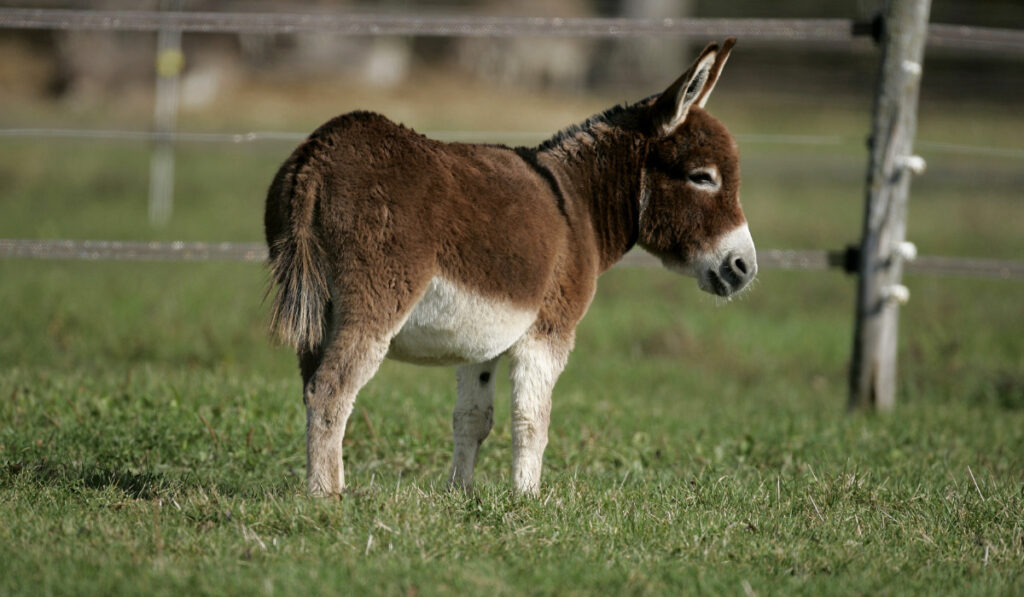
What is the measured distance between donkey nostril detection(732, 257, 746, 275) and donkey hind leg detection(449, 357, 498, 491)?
103cm

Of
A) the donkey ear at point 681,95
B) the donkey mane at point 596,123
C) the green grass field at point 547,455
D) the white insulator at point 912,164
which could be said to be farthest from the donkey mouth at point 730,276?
the white insulator at point 912,164

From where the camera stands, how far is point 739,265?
14.0ft

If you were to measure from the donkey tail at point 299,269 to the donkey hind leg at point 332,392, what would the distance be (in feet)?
0.32

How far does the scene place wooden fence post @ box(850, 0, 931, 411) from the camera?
6469mm

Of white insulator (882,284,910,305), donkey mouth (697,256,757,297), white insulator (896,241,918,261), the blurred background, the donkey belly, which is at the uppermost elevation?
donkey mouth (697,256,757,297)

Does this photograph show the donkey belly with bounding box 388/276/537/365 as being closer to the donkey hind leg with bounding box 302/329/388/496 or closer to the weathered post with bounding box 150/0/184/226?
the donkey hind leg with bounding box 302/329/388/496

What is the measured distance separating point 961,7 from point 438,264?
70.1ft

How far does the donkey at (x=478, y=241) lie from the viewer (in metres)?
3.52

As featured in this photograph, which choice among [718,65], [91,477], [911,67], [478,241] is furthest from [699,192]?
[911,67]

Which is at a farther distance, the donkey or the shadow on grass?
the shadow on grass

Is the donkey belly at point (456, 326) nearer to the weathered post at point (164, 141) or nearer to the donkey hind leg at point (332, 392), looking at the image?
the donkey hind leg at point (332, 392)

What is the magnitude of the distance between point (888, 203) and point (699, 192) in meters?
2.81

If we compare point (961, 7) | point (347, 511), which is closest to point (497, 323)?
point (347, 511)

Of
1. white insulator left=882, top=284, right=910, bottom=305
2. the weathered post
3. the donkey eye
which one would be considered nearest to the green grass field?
white insulator left=882, top=284, right=910, bottom=305
